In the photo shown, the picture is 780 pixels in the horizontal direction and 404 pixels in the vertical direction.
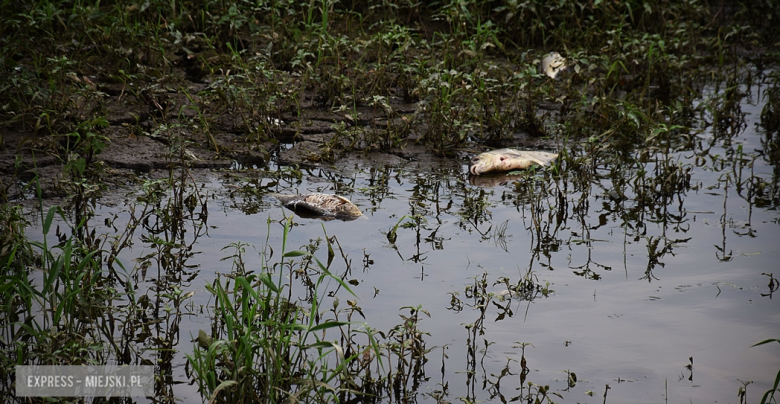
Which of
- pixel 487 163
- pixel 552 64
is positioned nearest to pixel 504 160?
pixel 487 163

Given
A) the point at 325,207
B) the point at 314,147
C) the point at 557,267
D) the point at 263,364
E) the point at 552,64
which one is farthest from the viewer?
the point at 552,64

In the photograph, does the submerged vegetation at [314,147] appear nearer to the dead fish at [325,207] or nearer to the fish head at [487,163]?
the fish head at [487,163]

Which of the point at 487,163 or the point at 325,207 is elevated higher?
the point at 487,163

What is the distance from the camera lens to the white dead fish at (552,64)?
641cm

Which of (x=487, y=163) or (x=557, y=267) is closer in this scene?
(x=557, y=267)

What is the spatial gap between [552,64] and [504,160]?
1.85m

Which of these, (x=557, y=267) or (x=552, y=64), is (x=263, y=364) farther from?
(x=552, y=64)

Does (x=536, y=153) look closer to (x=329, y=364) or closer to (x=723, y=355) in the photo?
(x=723, y=355)

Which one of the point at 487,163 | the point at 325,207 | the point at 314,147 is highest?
the point at 314,147

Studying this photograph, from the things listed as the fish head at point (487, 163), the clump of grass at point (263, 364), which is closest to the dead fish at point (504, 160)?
the fish head at point (487, 163)

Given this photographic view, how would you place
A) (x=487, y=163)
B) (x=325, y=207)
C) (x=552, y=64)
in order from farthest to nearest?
(x=552, y=64) < (x=487, y=163) < (x=325, y=207)

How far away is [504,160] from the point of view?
504 centimetres

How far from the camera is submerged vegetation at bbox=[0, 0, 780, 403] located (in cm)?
268

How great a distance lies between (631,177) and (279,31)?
3498mm
